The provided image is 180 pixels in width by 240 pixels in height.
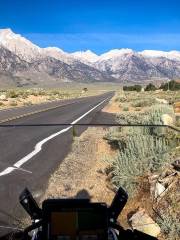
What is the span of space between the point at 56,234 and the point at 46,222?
103 mm

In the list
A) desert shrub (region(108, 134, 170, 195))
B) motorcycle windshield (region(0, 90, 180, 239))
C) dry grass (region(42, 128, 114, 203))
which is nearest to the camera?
motorcycle windshield (region(0, 90, 180, 239))

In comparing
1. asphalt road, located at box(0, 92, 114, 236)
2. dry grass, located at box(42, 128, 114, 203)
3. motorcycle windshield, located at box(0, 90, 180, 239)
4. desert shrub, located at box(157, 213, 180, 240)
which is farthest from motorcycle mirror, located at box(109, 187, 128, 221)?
dry grass, located at box(42, 128, 114, 203)

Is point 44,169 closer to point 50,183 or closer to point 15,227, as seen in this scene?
point 50,183

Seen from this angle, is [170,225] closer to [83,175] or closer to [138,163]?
[138,163]

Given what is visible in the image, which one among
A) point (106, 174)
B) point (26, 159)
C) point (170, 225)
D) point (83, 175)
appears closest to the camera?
point (170, 225)

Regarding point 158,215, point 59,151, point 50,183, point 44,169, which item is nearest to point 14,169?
point 44,169

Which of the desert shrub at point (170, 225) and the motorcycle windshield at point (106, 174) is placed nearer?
the desert shrub at point (170, 225)

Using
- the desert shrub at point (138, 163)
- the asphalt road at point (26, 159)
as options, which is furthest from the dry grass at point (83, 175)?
the desert shrub at point (138, 163)

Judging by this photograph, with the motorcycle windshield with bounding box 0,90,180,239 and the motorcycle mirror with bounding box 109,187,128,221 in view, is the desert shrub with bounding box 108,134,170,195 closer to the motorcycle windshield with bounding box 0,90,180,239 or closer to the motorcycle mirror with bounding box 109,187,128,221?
the motorcycle windshield with bounding box 0,90,180,239

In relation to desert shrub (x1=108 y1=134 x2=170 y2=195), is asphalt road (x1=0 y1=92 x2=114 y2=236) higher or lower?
lower

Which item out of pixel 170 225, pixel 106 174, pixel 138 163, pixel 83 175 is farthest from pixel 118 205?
pixel 83 175

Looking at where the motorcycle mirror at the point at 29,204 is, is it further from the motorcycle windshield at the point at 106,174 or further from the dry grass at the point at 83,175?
the dry grass at the point at 83,175

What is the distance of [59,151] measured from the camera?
15.6 m

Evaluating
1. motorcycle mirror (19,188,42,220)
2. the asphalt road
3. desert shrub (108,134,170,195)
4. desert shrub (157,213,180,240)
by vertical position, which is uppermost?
motorcycle mirror (19,188,42,220)
